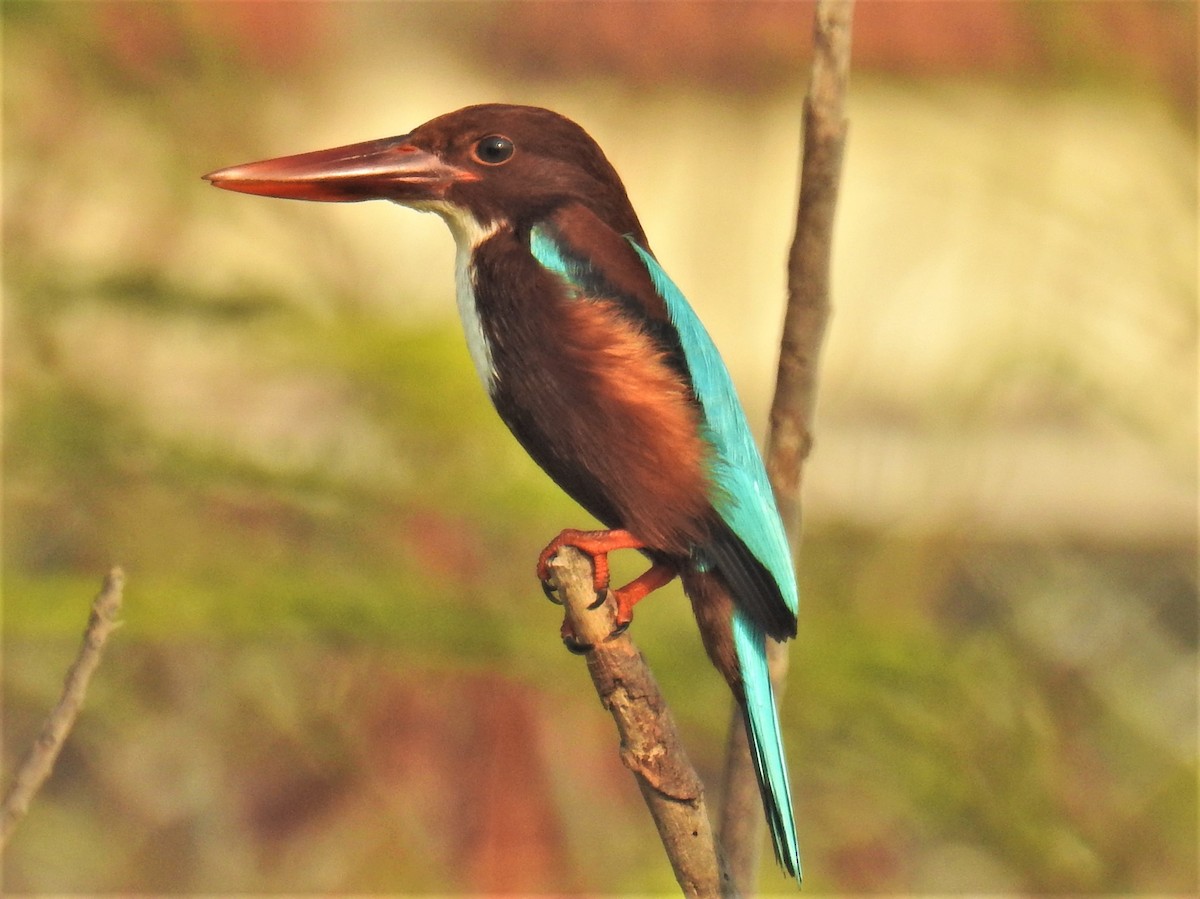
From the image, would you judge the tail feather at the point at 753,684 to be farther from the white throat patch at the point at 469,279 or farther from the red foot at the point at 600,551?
the white throat patch at the point at 469,279

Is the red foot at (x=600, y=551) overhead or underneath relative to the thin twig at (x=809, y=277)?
underneath

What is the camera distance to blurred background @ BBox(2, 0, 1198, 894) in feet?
11.1

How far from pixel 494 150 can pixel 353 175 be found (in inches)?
7.2

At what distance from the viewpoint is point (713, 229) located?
4.10 m

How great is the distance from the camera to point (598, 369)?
1.46 metres

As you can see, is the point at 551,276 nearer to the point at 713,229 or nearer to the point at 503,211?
the point at 503,211

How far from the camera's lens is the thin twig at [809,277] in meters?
1.51

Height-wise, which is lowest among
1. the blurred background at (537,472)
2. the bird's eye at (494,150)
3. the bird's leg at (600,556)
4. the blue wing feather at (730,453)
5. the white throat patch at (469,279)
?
the blurred background at (537,472)

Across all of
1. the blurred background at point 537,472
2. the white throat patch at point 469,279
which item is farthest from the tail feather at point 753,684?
the blurred background at point 537,472

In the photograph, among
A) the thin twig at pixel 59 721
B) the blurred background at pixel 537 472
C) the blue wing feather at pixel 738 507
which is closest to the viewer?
the thin twig at pixel 59 721

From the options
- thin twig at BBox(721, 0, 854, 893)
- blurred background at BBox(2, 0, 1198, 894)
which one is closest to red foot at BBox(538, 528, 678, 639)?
thin twig at BBox(721, 0, 854, 893)

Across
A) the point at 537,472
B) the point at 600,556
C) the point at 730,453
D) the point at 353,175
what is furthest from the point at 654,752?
the point at 537,472

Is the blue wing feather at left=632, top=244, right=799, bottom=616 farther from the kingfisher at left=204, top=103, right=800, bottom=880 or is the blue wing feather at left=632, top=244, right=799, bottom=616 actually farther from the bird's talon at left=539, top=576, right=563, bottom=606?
the bird's talon at left=539, top=576, right=563, bottom=606

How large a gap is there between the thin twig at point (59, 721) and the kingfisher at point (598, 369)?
0.43 metres
